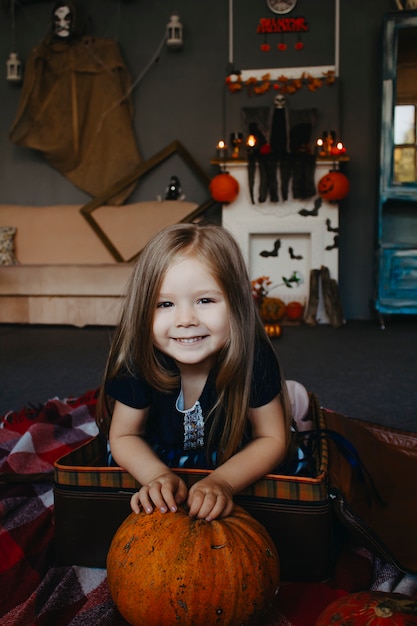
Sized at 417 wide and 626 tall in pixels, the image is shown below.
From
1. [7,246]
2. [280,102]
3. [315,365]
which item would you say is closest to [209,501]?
[315,365]

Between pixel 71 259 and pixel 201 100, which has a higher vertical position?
pixel 201 100

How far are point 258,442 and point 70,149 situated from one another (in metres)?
4.10

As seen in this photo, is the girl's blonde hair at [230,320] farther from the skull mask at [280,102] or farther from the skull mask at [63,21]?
the skull mask at [63,21]

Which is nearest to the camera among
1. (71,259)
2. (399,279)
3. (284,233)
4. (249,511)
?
(249,511)

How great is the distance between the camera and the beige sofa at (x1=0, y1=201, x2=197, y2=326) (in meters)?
3.87

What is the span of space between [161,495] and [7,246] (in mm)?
3949

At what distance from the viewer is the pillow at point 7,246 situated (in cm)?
424

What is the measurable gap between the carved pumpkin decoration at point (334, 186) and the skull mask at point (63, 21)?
240 centimetres

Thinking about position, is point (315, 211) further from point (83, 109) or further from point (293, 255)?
point (83, 109)

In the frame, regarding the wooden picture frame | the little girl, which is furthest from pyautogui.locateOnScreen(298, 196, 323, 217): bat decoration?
the little girl

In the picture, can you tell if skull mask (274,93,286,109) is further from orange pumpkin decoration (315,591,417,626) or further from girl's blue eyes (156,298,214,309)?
orange pumpkin decoration (315,591,417,626)

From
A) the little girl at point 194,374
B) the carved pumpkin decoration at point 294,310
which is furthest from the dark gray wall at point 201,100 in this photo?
the little girl at point 194,374

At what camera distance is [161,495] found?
0.74m

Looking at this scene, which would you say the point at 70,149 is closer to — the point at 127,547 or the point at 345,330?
the point at 345,330
